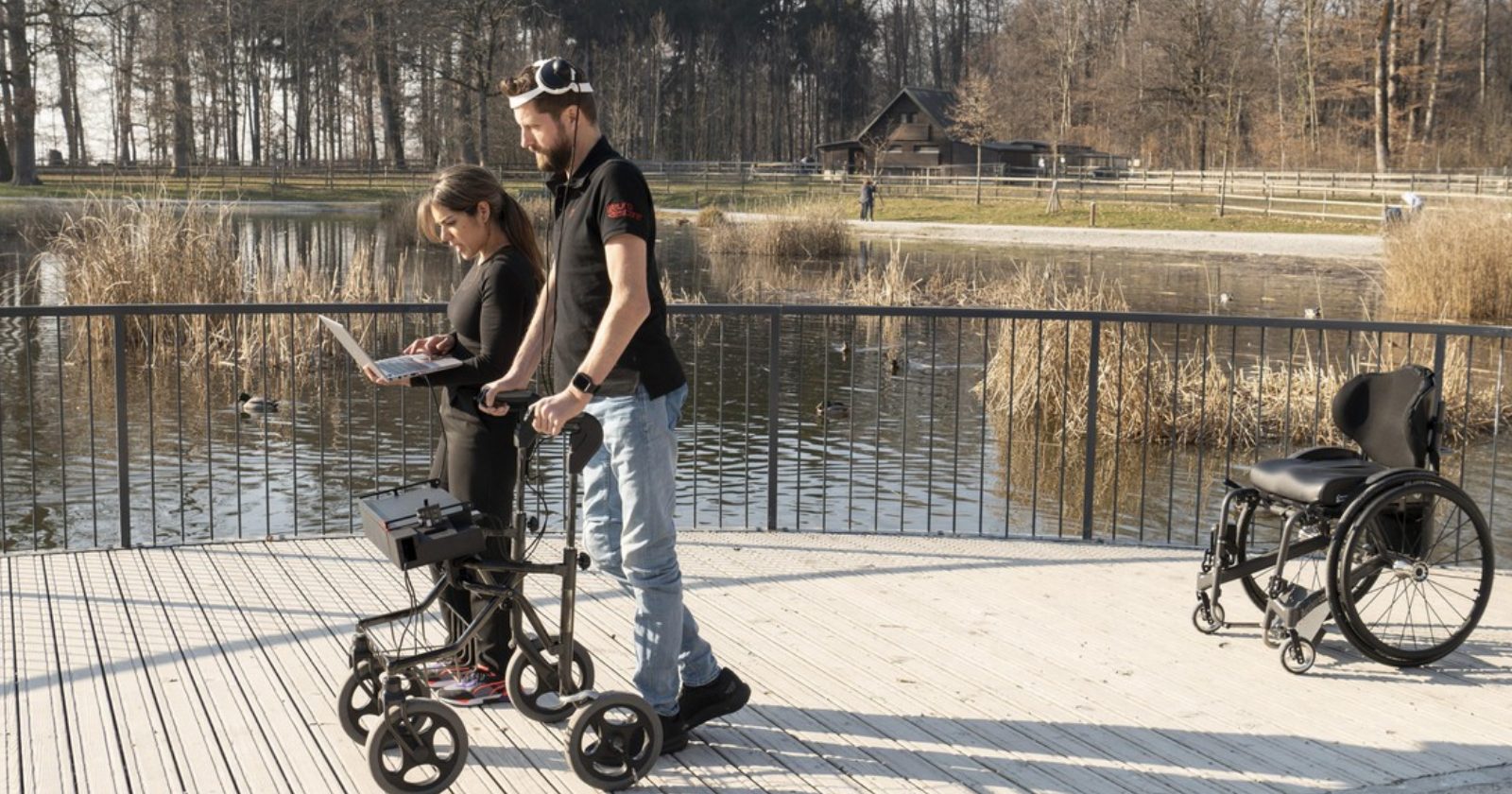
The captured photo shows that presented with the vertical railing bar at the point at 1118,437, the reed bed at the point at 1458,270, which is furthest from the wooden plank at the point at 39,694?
the reed bed at the point at 1458,270

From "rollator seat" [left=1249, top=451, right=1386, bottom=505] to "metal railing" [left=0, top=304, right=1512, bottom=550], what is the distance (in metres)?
3.67

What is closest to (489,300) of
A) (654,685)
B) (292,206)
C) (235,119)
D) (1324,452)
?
(654,685)

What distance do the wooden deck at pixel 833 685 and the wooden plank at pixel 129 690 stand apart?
0.4 inches

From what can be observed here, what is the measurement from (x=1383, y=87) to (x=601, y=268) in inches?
2153

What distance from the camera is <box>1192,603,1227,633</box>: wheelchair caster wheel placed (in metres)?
5.03

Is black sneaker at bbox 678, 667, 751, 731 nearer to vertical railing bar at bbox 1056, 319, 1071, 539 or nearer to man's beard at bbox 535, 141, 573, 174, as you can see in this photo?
man's beard at bbox 535, 141, 573, 174

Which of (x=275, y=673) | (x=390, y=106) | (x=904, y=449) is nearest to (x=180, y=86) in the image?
(x=390, y=106)

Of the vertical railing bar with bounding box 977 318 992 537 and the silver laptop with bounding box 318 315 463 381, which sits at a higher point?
the silver laptop with bounding box 318 315 463 381

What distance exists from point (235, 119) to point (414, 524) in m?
57.9

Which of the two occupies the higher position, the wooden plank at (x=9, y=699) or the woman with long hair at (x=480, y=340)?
the woman with long hair at (x=480, y=340)

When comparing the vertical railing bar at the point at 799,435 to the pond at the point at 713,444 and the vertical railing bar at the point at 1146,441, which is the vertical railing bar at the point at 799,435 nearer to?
the pond at the point at 713,444

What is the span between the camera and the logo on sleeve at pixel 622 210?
139 inches

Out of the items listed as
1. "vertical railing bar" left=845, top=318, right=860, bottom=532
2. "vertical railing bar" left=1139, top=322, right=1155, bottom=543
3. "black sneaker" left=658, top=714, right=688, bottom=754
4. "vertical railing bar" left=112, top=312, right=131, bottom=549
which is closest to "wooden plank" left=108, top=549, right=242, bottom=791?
"vertical railing bar" left=112, top=312, right=131, bottom=549

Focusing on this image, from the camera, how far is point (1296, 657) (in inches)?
183
